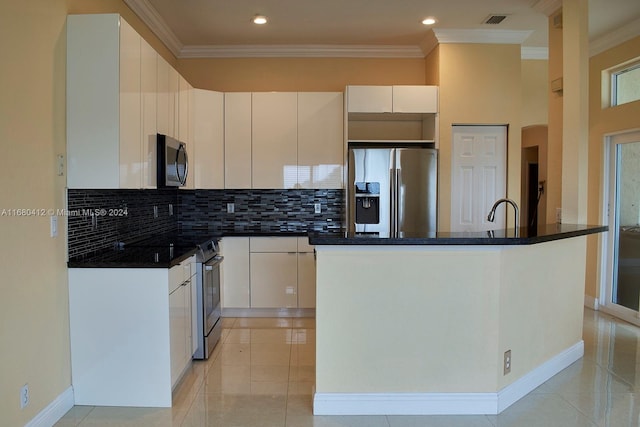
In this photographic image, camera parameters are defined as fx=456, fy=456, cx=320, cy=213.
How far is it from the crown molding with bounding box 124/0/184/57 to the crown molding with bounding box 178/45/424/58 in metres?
0.21

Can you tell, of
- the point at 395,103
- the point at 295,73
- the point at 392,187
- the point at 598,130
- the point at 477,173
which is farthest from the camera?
the point at 295,73

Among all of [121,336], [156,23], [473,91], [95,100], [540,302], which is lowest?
[121,336]

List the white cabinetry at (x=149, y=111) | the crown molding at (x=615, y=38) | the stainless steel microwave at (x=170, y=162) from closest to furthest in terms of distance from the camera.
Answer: the white cabinetry at (x=149, y=111)
the stainless steel microwave at (x=170, y=162)
the crown molding at (x=615, y=38)

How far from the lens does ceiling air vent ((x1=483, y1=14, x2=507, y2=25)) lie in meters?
4.27

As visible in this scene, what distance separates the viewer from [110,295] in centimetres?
276

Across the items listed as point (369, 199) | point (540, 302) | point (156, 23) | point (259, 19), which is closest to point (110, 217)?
point (156, 23)

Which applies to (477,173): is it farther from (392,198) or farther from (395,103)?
(395,103)

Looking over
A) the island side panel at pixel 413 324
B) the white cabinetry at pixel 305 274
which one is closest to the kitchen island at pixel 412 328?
the island side panel at pixel 413 324

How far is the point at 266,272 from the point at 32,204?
2656mm

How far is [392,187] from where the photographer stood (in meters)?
4.64

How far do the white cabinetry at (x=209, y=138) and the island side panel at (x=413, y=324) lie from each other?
8.24 ft

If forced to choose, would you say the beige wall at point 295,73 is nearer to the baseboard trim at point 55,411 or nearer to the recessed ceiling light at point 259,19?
the recessed ceiling light at point 259,19

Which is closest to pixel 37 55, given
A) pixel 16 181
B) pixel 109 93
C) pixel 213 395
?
pixel 109 93

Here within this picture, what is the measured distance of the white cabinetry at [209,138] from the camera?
4758 millimetres
